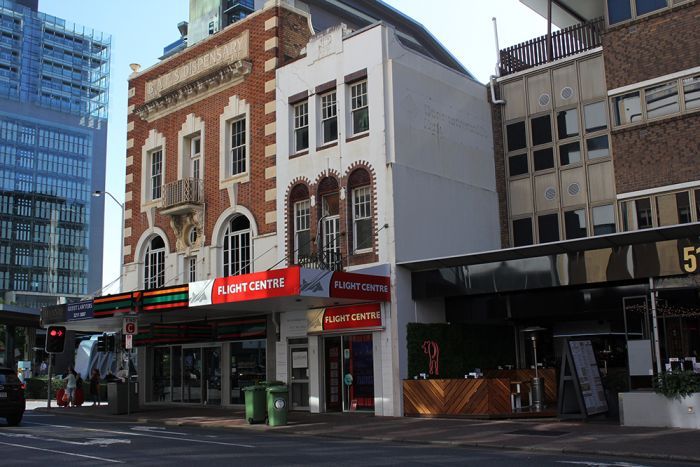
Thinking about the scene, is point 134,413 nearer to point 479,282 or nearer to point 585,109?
point 479,282

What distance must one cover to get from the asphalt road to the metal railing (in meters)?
11.2

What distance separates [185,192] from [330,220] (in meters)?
7.21

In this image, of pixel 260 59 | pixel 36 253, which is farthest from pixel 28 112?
pixel 260 59

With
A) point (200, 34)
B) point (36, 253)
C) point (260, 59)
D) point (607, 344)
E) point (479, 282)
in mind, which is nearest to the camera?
point (479, 282)

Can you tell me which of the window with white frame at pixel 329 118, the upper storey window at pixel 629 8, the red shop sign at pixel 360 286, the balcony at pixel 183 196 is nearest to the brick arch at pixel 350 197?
the red shop sign at pixel 360 286

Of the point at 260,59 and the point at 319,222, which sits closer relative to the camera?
the point at 319,222

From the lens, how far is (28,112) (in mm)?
145875

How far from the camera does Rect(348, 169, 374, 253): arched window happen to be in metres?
23.2

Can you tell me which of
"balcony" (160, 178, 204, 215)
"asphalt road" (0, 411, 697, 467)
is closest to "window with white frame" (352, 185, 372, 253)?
"asphalt road" (0, 411, 697, 467)

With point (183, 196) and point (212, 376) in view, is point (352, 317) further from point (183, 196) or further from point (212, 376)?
point (183, 196)

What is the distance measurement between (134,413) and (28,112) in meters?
135

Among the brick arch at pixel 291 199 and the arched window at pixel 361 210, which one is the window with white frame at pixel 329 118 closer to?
the brick arch at pixel 291 199

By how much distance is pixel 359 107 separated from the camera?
24.0m

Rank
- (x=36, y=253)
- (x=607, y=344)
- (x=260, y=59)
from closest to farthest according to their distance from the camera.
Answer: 1. (x=607, y=344)
2. (x=260, y=59)
3. (x=36, y=253)
